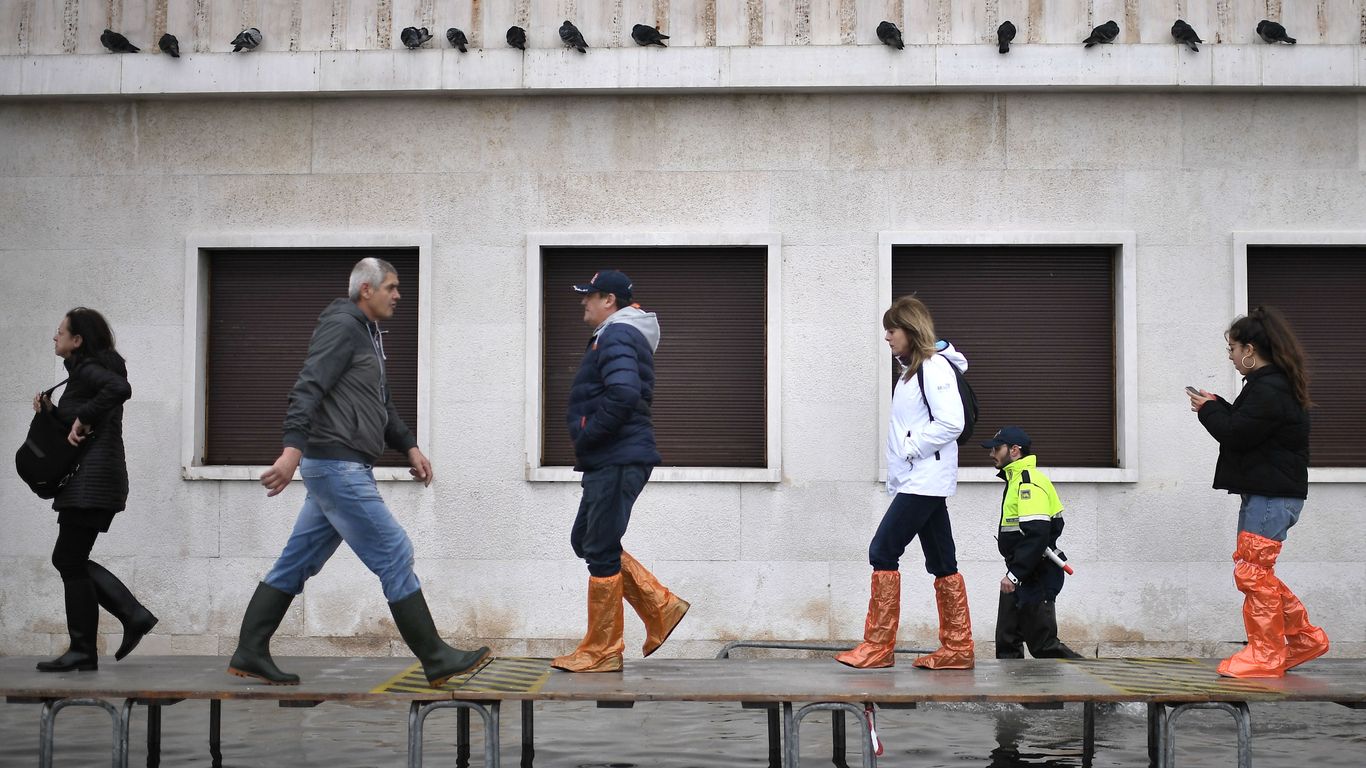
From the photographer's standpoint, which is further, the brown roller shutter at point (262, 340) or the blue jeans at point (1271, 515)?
the brown roller shutter at point (262, 340)

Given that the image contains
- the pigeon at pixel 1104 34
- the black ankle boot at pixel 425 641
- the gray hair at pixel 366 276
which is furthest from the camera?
the pigeon at pixel 1104 34

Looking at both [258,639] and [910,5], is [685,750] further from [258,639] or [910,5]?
[910,5]

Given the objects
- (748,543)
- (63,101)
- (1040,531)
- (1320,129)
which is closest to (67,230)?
(63,101)

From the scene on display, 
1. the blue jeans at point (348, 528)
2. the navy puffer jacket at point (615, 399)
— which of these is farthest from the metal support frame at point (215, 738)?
the navy puffer jacket at point (615, 399)

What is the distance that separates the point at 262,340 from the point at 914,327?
6.86m

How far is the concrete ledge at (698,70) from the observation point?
468 inches

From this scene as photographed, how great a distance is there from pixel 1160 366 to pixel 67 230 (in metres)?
9.02

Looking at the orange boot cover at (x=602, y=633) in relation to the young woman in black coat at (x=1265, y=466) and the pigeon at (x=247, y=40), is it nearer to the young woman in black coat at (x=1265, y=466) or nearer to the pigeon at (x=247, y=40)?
the young woman in black coat at (x=1265, y=466)

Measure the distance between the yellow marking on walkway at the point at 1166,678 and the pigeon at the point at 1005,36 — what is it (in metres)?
5.47

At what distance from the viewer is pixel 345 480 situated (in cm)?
673

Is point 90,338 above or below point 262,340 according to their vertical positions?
below

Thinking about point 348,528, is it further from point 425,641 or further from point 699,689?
point 699,689

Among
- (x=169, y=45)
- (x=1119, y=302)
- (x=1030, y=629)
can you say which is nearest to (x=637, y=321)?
(x=1030, y=629)

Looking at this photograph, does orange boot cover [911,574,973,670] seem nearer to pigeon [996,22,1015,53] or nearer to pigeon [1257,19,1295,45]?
pigeon [996,22,1015,53]
